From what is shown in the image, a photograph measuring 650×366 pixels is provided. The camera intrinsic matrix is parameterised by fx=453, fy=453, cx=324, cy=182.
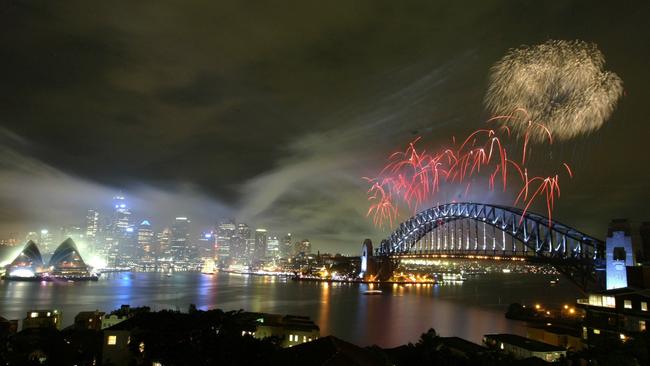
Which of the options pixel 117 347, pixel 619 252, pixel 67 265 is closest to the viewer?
pixel 117 347

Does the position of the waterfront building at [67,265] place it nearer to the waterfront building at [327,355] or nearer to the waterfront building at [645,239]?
the waterfront building at [327,355]

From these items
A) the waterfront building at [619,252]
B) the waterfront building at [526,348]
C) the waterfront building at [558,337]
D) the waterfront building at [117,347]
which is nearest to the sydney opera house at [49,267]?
the waterfront building at [117,347]

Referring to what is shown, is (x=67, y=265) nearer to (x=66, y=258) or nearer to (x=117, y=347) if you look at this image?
(x=66, y=258)

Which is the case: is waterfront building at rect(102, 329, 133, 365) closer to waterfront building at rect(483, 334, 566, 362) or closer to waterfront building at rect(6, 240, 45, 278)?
waterfront building at rect(483, 334, 566, 362)

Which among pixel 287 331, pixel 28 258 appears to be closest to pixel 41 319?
pixel 287 331

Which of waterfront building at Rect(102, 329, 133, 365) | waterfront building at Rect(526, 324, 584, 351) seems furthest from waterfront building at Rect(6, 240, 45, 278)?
waterfront building at Rect(526, 324, 584, 351)

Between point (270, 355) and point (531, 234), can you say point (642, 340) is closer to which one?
point (270, 355)
